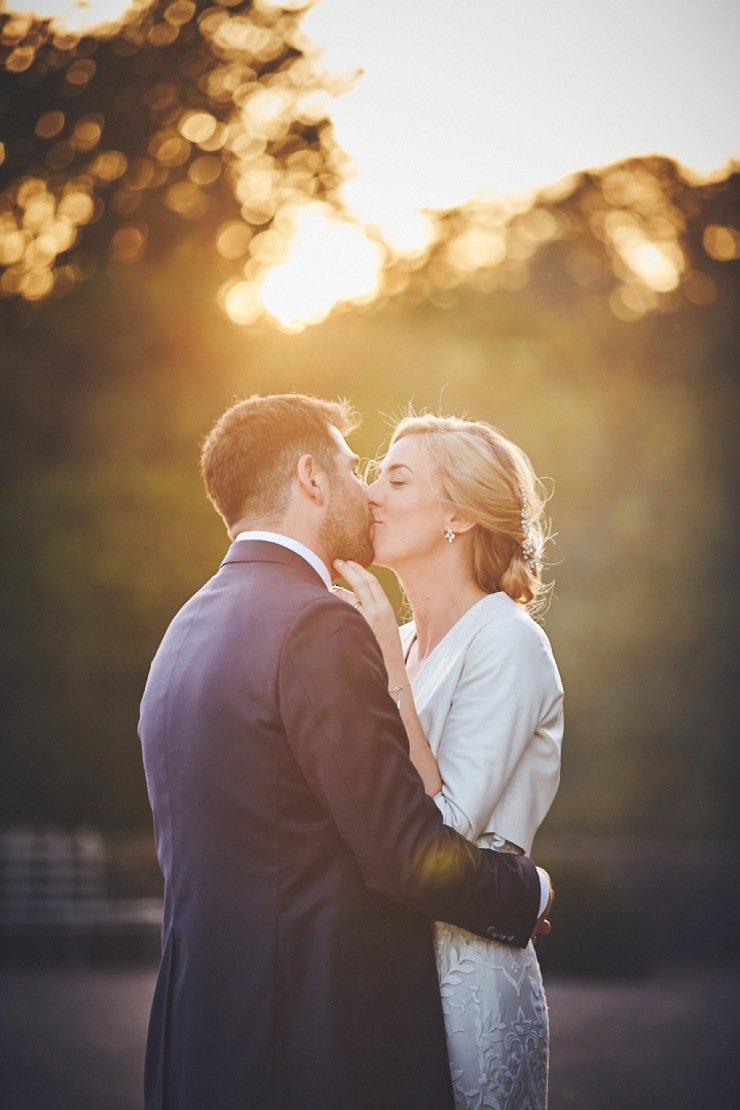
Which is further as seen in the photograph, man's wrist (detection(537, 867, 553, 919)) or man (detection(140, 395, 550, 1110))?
man's wrist (detection(537, 867, 553, 919))

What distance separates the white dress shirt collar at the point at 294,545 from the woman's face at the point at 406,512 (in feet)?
2.62

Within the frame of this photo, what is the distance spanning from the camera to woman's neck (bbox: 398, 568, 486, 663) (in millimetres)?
3713

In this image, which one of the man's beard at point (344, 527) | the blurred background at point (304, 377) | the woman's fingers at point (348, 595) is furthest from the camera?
the blurred background at point (304, 377)

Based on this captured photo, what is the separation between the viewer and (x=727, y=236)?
16.8 meters

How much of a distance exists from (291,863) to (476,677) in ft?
2.90

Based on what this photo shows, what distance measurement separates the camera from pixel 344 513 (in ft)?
9.82

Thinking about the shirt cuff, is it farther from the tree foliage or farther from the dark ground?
the tree foliage

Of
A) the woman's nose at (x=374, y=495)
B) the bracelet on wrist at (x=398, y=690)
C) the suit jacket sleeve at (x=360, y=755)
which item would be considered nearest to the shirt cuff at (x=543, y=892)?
the suit jacket sleeve at (x=360, y=755)

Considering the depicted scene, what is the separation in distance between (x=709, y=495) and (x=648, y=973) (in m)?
5.93

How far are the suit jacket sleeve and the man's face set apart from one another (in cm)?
35

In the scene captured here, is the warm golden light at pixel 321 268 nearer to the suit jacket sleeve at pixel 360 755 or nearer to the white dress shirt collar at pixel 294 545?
the white dress shirt collar at pixel 294 545

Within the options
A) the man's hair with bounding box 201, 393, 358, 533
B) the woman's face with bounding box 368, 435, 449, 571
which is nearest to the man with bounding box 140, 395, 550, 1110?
the man's hair with bounding box 201, 393, 358, 533

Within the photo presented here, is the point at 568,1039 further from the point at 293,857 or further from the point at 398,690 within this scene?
the point at 293,857

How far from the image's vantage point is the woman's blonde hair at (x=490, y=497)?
372 centimetres
